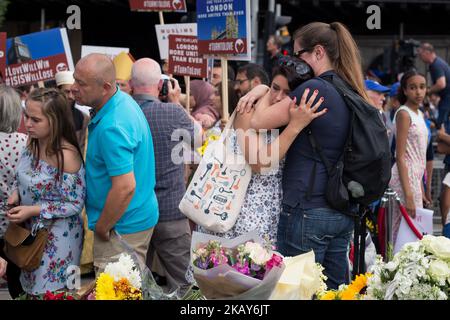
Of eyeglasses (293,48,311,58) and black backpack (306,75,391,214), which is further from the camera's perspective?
eyeglasses (293,48,311,58)

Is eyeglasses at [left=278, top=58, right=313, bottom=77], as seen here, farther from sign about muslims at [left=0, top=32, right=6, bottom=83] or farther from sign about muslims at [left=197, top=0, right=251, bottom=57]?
sign about muslims at [left=0, top=32, right=6, bottom=83]

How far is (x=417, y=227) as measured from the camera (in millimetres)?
6961

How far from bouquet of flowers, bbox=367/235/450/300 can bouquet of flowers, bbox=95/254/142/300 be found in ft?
2.50

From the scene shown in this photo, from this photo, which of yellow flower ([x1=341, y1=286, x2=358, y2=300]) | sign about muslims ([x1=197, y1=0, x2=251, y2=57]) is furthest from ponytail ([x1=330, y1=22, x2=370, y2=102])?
sign about muslims ([x1=197, y1=0, x2=251, y2=57])

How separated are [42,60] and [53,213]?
4.13m

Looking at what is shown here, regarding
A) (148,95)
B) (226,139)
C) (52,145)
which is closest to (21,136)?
(52,145)

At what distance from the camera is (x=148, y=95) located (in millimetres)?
5844

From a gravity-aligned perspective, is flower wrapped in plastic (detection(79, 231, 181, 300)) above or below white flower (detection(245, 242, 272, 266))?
below

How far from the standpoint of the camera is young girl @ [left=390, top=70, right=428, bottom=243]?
7047 millimetres

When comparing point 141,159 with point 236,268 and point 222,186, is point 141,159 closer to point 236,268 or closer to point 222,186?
point 222,186

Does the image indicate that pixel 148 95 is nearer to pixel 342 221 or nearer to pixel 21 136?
pixel 21 136

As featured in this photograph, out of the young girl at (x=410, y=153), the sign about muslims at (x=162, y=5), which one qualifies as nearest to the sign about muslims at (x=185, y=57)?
the sign about muslims at (x=162, y=5)

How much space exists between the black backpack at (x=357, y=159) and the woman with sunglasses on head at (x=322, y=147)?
29mm

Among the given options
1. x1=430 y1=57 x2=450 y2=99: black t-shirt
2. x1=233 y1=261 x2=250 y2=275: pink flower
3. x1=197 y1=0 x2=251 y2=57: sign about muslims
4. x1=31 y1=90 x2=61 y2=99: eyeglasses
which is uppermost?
x1=197 y1=0 x2=251 y2=57: sign about muslims
